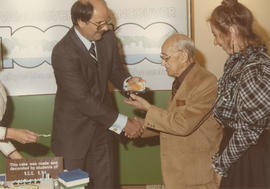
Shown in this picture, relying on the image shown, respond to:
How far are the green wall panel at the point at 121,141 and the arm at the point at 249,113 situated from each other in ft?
6.79

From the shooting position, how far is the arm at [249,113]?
5.98ft

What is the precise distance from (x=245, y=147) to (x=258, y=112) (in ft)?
0.72

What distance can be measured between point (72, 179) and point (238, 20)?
3.92 feet

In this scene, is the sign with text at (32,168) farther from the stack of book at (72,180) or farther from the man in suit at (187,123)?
the man in suit at (187,123)

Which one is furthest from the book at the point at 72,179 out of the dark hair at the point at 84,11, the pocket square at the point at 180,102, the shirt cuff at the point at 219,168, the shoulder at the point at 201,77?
the dark hair at the point at 84,11

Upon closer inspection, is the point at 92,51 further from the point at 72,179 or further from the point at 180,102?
the point at 72,179

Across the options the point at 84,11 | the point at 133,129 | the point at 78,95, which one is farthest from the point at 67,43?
the point at 133,129

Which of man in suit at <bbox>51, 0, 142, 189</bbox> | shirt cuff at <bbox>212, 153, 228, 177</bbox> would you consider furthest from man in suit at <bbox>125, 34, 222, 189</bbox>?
man in suit at <bbox>51, 0, 142, 189</bbox>

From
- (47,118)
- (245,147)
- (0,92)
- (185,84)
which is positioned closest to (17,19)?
(47,118)

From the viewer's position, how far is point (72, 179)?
5.87 feet

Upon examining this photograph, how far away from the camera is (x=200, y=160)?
2.48 meters

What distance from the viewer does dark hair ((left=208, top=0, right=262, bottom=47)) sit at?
1978 millimetres

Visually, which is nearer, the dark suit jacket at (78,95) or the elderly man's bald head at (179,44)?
the elderly man's bald head at (179,44)

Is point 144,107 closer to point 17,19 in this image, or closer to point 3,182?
point 3,182
